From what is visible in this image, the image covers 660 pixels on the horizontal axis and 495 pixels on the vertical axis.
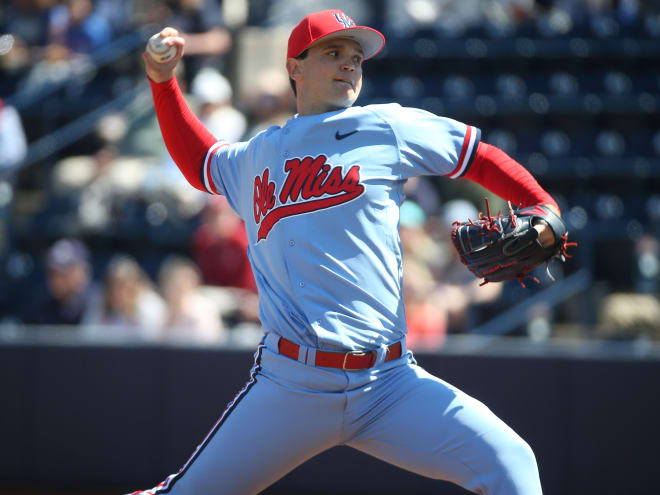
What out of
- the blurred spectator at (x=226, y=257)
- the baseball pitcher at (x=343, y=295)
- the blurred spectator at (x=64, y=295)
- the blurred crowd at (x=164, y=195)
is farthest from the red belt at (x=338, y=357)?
the blurred spectator at (x=64, y=295)

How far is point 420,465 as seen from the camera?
8.81 feet

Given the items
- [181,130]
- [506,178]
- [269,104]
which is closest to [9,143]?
[269,104]

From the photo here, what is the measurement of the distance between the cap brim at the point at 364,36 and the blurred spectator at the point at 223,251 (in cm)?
377

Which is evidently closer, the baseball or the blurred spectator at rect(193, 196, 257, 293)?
the baseball

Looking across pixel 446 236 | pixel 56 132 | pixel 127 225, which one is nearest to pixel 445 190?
pixel 446 236

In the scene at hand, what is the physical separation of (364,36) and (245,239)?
3923 mm

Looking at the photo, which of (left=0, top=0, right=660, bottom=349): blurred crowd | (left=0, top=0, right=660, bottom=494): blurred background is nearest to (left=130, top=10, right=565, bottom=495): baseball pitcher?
(left=0, top=0, right=660, bottom=494): blurred background

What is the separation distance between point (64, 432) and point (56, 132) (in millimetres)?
4029

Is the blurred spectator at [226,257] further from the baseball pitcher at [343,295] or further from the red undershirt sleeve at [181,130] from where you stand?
the baseball pitcher at [343,295]

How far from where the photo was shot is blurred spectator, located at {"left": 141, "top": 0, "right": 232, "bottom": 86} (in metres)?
9.27

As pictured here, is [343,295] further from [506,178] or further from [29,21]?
[29,21]

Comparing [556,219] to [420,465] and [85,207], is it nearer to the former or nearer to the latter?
[420,465]

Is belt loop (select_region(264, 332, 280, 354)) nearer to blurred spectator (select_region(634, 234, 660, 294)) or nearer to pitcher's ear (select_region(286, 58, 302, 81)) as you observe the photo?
pitcher's ear (select_region(286, 58, 302, 81))

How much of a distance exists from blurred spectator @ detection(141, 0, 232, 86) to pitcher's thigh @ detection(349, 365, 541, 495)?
7.08m
